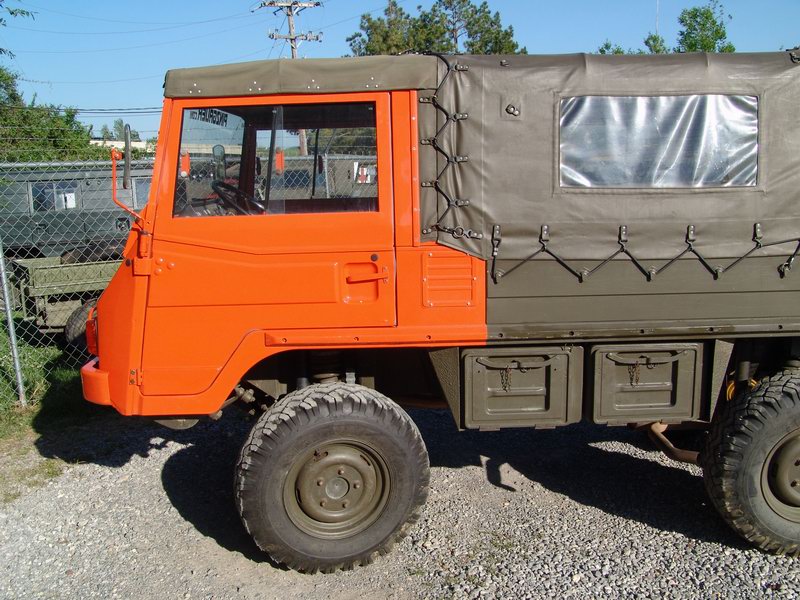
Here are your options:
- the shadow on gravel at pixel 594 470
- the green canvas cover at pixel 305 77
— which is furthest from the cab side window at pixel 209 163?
the shadow on gravel at pixel 594 470

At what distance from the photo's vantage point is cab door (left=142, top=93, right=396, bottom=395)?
3705 millimetres

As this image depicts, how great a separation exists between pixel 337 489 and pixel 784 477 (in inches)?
93.8

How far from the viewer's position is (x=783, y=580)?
3787mm

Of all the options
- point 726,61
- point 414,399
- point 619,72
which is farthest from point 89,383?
point 726,61

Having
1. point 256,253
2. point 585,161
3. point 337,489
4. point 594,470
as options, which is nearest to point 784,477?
point 594,470

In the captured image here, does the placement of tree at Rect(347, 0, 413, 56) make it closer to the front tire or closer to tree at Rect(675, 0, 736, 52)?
tree at Rect(675, 0, 736, 52)

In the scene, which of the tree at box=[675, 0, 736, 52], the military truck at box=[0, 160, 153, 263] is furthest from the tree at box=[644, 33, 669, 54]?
the military truck at box=[0, 160, 153, 263]

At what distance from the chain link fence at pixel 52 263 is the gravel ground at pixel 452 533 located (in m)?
1.46

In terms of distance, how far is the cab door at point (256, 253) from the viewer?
3.71 m

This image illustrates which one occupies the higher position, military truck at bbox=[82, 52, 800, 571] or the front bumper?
military truck at bbox=[82, 52, 800, 571]

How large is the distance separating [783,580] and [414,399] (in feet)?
7.05

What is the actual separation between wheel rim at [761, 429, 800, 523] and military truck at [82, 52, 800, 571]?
3.1 inches

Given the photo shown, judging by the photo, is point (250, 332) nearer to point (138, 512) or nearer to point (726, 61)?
point (138, 512)

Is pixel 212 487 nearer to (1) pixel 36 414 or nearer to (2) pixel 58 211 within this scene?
(1) pixel 36 414
